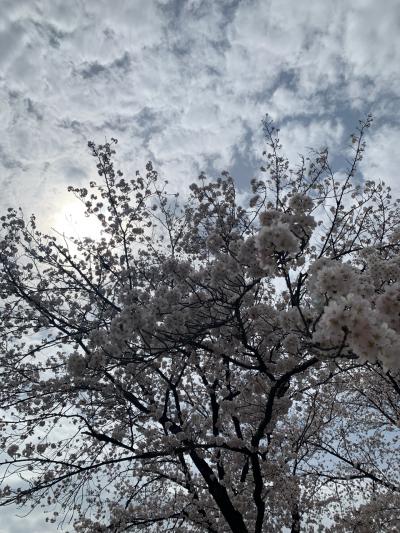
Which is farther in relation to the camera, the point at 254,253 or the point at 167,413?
the point at 167,413

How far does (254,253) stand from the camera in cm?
562

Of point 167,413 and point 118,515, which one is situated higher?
point 167,413

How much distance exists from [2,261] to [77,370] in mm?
6517

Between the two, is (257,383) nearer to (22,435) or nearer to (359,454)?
(22,435)

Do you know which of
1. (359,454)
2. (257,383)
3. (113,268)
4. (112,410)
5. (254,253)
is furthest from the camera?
(359,454)

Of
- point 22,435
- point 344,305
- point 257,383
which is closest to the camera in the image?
point 344,305

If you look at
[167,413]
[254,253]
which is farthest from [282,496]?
[254,253]

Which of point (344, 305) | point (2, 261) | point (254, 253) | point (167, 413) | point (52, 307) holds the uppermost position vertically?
point (2, 261)

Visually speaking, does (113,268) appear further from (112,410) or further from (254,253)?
(254,253)

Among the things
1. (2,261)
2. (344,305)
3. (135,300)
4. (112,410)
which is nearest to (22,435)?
(112,410)

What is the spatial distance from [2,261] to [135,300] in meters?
6.29

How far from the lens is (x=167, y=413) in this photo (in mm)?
10742

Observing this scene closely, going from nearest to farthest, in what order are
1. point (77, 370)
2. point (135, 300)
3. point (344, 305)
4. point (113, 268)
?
1. point (344, 305)
2. point (77, 370)
3. point (135, 300)
4. point (113, 268)

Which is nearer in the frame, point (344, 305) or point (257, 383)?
point (344, 305)
